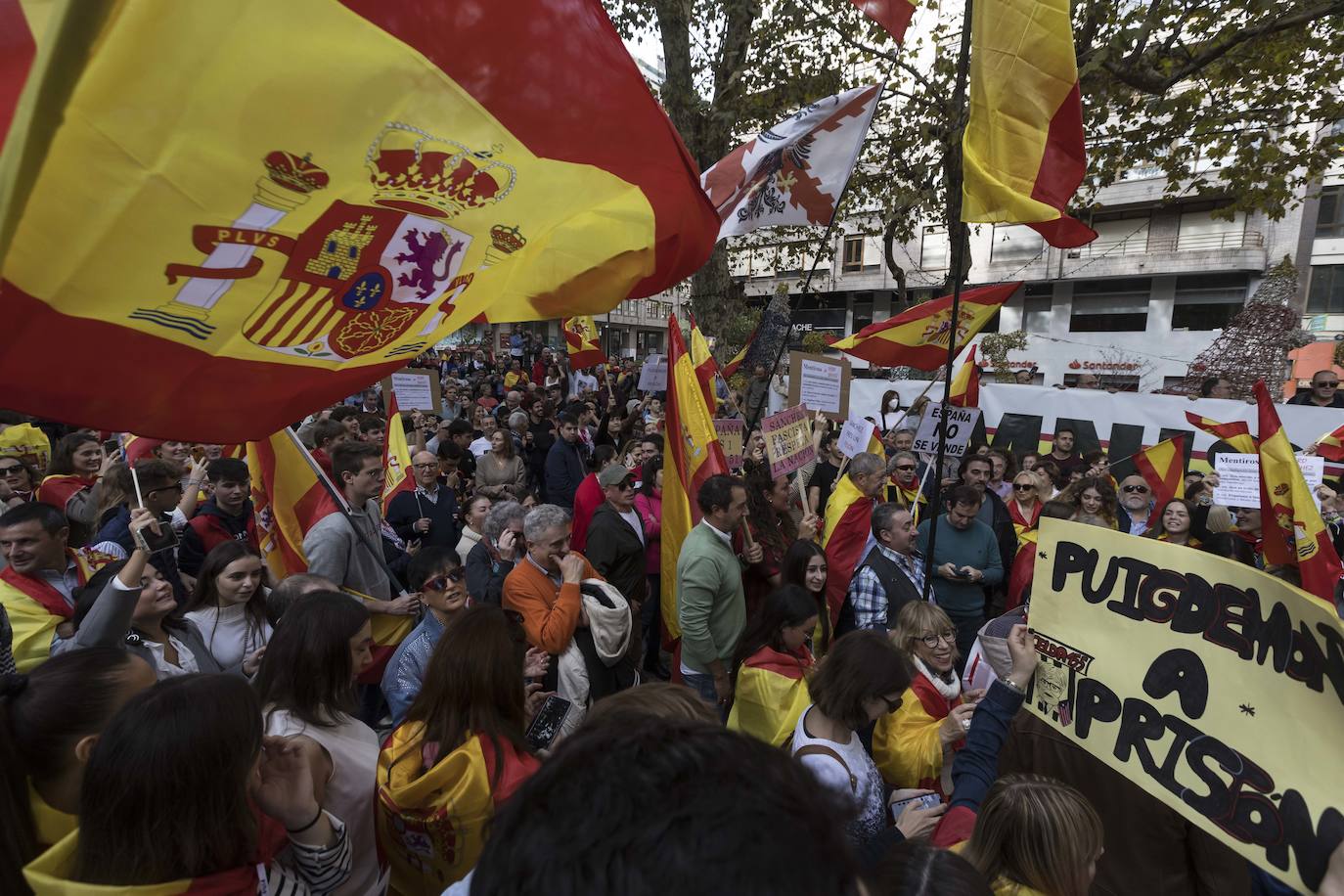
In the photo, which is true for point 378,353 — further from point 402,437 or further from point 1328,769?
point 402,437

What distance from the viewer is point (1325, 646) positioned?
5.57 ft

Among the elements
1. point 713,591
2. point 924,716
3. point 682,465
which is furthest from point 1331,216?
point 924,716

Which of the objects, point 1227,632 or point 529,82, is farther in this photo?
point 529,82

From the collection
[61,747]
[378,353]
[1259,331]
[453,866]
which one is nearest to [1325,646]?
[453,866]

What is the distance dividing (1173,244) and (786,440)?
29.8 meters

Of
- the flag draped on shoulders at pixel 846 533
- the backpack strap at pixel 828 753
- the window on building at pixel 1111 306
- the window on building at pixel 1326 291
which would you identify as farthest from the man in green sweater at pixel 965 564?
the window on building at pixel 1111 306

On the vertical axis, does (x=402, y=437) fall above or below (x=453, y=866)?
above

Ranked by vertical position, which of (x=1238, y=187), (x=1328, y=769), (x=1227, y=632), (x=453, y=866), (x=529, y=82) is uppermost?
(x=1238, y=187)

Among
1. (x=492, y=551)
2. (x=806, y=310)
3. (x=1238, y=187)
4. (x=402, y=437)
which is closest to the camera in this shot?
(x=492, y=551)

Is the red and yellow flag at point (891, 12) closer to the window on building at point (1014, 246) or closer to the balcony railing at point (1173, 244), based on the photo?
the balcony railing at point (1173, 244)

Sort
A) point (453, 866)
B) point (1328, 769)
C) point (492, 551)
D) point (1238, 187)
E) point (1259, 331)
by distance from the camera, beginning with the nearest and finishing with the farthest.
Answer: point (1328, 769) < point (453, 866) < point (492, 551) < point (1238, 187) < point (1259, 331)

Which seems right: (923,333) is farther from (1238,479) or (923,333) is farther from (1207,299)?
(1207,299)

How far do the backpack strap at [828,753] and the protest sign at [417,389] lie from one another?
6.12m

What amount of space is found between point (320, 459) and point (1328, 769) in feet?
21.2
